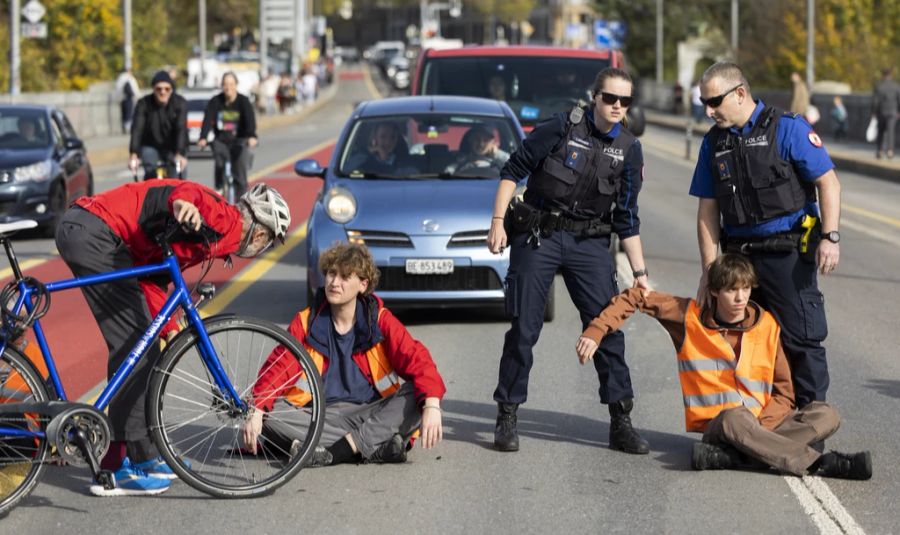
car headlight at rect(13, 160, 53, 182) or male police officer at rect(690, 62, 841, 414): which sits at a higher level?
male police officer at rect(690, 62, 841, 414)

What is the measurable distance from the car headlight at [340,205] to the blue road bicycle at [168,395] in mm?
4734

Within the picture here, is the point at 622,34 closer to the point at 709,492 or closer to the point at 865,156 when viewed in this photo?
the point at 865,156

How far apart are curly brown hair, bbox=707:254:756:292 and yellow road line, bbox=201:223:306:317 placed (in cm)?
489

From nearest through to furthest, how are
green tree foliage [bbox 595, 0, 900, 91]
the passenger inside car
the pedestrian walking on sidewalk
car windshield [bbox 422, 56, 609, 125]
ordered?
1. the passenger inside car
2. car windshield [bbox 422, 56, 609, 125]
3. the pedestrian walking on sidewalk
4. green tree foliage [bbox 595, 0, 900, 91]

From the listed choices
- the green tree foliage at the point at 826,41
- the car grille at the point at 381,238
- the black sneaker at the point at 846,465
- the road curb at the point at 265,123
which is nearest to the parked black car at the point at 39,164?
the car grille at the point at 381,238

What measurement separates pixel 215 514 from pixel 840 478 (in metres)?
2.74

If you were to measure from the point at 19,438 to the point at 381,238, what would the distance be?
212 inches

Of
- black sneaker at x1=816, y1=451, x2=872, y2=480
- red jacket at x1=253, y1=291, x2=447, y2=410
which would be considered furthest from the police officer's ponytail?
black sneaker at x1=816, y1=451, x2=872, y2=480

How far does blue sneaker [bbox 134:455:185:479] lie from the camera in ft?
22.5

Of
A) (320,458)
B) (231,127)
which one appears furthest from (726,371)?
(231,127)

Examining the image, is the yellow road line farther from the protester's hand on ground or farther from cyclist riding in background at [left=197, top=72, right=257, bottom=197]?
the protester's hand on ground

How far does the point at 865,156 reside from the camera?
3572 cm

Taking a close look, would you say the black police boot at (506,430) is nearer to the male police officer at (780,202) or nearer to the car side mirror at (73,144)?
the male police officer at (780,202)

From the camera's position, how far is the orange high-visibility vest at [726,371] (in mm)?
7379
